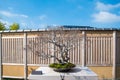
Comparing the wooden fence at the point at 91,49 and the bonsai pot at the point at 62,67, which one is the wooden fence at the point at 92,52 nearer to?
the wooden fence at the point at 91,49

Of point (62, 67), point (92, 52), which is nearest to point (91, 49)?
point (92, 52)

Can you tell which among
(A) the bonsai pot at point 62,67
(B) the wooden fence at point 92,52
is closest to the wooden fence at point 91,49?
(B) the wooden fence at point 92,52

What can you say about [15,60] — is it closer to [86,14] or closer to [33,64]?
[33,64]

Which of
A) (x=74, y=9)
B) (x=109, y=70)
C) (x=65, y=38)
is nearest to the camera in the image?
(x=65, y=38)

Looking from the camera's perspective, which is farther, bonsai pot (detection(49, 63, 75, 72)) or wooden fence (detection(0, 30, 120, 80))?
wooden fence (detection(0, 30, 120, 80))

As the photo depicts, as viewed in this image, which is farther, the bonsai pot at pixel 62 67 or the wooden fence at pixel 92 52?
the wooden fence at pixel 92 52

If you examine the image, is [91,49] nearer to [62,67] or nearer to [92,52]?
[92,52]

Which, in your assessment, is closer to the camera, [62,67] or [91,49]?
[62,67]

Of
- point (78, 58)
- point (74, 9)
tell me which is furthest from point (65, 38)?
point (74, 9)

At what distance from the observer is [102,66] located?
24.7 ft

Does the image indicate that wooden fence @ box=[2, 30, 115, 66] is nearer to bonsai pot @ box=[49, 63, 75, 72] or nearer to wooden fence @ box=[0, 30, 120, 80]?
wooden fence @ box=[0, 30, 120, 80]

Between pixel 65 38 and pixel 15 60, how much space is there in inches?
125

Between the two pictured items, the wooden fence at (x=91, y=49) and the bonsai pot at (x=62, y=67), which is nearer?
the bonsai pot at (x=62, y=67)

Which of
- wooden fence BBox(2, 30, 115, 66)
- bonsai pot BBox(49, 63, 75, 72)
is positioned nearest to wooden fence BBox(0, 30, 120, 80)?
wooden fence BBox(2, 30, 115, 66)
